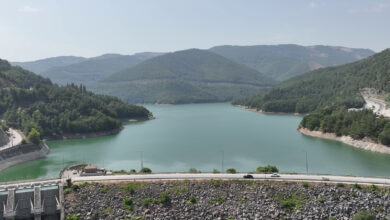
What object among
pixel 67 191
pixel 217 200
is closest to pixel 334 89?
pixel 217 200

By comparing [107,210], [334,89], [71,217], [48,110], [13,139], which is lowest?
[71,217]

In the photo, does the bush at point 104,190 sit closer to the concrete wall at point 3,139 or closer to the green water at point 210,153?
the green water at point 210,153

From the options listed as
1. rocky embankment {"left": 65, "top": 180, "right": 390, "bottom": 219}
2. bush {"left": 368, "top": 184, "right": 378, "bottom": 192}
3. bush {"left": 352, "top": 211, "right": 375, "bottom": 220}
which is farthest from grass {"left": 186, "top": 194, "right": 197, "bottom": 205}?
bush {"left": 368, "top": 184, "right": 378, "bottom": 192}

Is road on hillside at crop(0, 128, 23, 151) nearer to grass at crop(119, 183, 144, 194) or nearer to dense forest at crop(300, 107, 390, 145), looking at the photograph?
grass at crop(119, 183, 144, 194)

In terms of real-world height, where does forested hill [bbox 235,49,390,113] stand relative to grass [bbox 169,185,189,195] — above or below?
above

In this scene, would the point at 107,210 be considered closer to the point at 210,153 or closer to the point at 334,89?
the point at 210,153

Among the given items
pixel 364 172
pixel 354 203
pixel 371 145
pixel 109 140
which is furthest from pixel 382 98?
pixel 354 203

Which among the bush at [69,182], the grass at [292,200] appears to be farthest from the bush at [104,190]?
the grass at [292,200]
